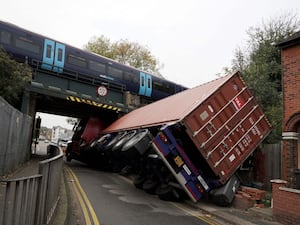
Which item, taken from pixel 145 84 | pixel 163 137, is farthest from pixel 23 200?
pixel 145 84

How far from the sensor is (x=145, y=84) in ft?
80.6

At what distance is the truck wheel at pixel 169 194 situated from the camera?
31.0 feet

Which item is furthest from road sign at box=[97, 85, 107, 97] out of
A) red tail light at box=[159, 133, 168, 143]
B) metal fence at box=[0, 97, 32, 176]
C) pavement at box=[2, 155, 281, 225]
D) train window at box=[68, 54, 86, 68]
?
red tail light at box=[159, 133, 168, 143]

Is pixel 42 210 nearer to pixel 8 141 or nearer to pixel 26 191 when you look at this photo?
pixel 26 191

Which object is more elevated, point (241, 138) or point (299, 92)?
point (299, 92)

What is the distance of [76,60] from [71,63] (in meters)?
0.57

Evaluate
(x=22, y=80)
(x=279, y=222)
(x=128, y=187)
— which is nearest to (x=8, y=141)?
(x=128, y=187)

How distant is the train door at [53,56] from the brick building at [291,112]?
13.1 meters

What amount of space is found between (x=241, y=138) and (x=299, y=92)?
225 cm

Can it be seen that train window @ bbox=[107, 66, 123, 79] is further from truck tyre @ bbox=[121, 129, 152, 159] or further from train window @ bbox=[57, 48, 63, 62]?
truck tyre @ bbox=[121, 129, 152, 159]

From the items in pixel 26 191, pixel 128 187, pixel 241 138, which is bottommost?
pixel 128 187

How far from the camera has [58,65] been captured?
60.3 ft

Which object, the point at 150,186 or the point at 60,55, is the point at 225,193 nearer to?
the point at 150,186

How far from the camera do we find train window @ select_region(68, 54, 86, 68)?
62.9 feet
